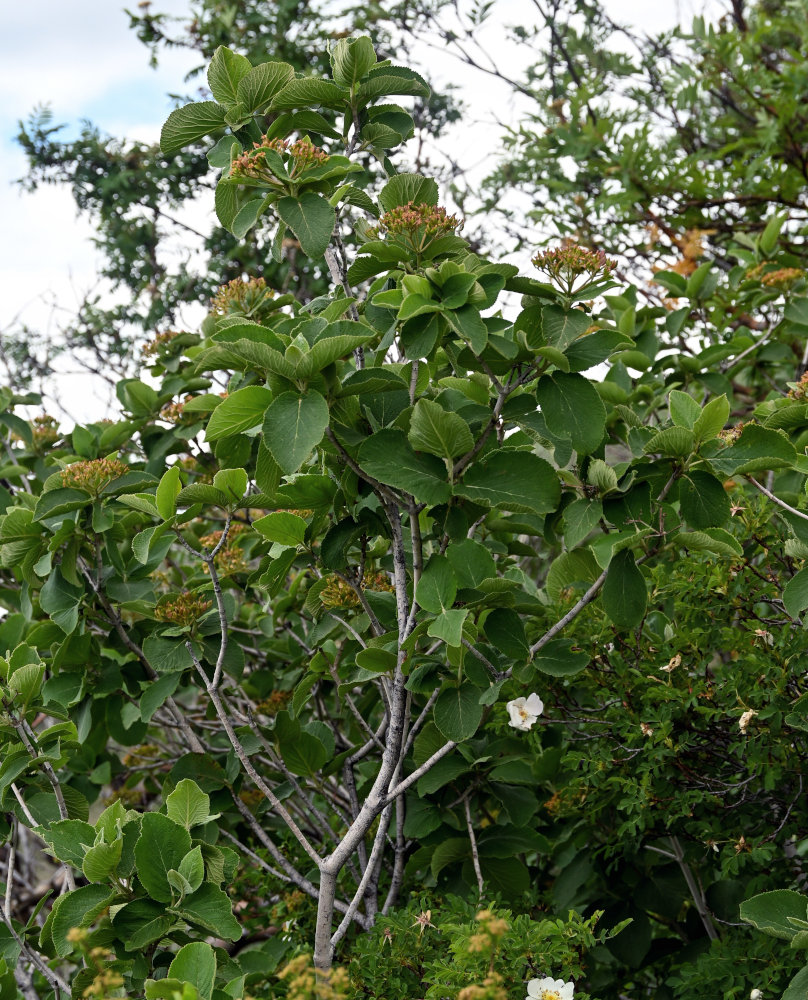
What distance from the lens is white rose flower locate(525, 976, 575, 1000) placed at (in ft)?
5.10

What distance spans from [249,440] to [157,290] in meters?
4.28

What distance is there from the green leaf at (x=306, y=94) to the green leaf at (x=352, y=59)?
0.03 metres

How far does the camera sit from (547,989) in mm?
1569

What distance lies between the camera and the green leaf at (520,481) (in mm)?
1616

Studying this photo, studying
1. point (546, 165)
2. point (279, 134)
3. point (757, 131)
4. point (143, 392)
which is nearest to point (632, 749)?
point (279, 134)

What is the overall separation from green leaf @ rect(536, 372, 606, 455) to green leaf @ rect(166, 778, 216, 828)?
90 centimetres

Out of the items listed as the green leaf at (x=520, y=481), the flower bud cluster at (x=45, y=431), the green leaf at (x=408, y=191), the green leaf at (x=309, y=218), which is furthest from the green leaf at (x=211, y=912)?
the flower bud cluster at (x=45, y=431)

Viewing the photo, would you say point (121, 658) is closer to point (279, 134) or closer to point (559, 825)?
point (559, 825)

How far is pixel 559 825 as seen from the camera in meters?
2.45

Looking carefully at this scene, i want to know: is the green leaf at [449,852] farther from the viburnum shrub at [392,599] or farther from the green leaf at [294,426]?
the green leaf at [294,426]

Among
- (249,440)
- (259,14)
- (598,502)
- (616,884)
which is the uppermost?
(259,14)

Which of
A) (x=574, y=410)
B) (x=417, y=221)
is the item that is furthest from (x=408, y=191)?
(x=574, y=410)

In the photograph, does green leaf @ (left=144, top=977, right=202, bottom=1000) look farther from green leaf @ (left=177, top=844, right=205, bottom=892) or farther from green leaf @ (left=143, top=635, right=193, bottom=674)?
green leaf @ (left=143, top=635, right=193, bottom=674)

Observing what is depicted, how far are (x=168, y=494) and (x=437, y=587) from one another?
52cm
